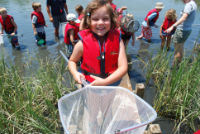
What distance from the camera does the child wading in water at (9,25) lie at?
216 inches

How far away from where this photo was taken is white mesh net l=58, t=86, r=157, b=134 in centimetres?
123

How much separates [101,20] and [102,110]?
3.12ft

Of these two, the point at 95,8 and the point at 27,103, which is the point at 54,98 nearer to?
the point at 27,103

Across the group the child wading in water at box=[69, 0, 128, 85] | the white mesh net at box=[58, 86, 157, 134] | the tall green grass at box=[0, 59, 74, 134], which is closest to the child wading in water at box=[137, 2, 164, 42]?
the tall green grass at box=[0, 59, 74, 134]

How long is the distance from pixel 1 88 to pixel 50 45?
3.99 m

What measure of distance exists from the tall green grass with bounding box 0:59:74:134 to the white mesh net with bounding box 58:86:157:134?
0.73 m

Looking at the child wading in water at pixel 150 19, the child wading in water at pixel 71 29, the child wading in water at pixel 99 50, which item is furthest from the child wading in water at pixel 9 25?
the child wading in water at pixel 150 19

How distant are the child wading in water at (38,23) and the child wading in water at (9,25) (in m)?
0.69

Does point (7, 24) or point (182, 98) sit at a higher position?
point (7, 24)

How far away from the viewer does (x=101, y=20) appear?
172cm

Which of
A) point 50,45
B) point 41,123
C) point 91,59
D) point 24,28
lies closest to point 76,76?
point 91,59

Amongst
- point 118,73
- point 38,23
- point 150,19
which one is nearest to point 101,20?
point 118,73

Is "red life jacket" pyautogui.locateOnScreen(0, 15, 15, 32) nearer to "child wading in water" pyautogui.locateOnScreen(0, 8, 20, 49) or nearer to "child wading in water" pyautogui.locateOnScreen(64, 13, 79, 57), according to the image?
"child wading in water" pyautogui.locateOnScreen(0, 8, 20, 49)

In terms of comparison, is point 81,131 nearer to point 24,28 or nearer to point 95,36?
point 95,36
